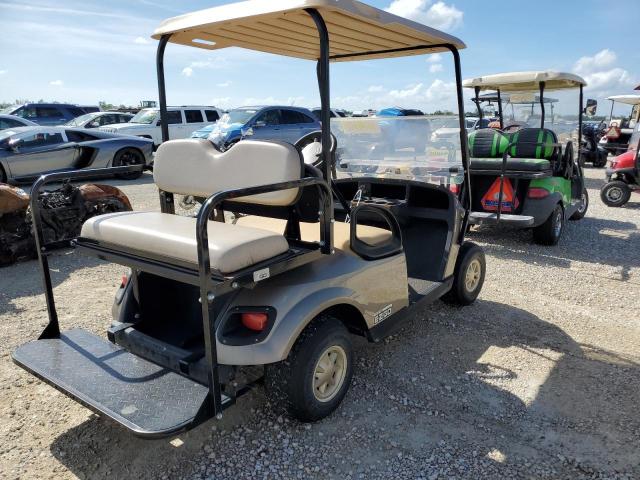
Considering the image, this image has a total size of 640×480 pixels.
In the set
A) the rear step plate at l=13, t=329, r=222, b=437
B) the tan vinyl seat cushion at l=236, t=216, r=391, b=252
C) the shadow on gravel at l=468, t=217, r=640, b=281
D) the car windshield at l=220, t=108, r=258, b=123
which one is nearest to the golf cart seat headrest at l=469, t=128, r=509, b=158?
the shadow on gravel at l=468, t=217, r=640, b=281

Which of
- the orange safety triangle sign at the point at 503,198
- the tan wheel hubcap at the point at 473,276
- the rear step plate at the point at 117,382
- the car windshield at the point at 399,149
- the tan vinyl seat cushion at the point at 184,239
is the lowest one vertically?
the tan wheel hubcap at the point at 473,276

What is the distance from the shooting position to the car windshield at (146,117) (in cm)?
1476

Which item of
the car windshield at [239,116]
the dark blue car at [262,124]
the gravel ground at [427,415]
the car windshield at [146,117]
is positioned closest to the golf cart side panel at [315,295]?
the gravel ground at [427,415]

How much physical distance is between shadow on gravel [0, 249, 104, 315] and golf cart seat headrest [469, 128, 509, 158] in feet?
16.0

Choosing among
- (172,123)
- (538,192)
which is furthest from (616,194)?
(172,123)

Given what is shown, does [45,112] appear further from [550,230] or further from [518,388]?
[518,388]

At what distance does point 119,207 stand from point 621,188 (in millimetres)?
8407

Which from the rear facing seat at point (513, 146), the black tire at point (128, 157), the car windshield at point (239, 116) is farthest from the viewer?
the car windshield at point (239, 116)

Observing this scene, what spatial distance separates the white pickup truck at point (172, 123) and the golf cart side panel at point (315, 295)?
12.5 metres

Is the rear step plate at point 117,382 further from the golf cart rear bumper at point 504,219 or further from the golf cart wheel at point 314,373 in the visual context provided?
the golf cart rear bumper at point 504,219

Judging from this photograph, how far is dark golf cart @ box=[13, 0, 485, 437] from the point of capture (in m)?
2.08

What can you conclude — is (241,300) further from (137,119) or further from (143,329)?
(137,119)

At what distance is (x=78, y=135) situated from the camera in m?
10.4

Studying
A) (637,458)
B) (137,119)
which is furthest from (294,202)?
(137,119)
